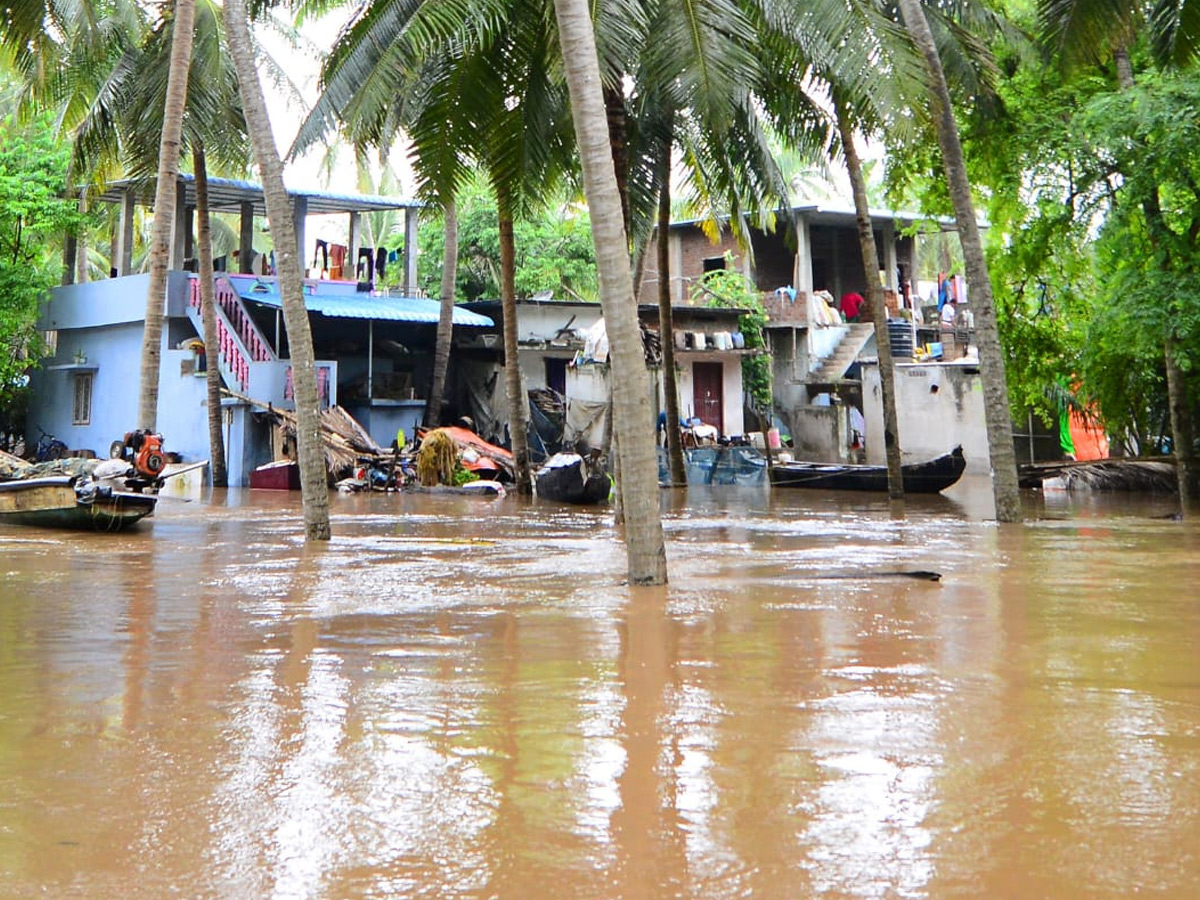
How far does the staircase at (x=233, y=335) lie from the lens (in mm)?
27094

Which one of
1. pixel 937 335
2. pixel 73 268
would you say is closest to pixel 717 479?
pixel 937 335

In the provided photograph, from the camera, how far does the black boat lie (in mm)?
21734

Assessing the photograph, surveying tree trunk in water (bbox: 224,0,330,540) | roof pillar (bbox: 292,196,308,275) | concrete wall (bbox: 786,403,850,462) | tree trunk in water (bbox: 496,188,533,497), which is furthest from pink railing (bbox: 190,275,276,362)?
tree trunk in water (bbox: 224,0,330,540)

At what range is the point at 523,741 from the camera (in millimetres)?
4629

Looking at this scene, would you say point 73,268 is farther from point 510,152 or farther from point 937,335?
point 937,335

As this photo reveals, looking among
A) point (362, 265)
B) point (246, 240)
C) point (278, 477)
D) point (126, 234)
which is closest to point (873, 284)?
point (278, 477)

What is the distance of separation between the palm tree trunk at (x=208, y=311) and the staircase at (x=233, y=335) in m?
1.25

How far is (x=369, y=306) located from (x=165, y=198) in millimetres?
11863

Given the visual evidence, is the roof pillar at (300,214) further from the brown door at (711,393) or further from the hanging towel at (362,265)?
the brown door at (711,393)

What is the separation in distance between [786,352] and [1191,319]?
19.3 meters

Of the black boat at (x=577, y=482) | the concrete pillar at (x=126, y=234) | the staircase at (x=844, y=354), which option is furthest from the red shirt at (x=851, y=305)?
the concrete pillar at (x=126, y=234)

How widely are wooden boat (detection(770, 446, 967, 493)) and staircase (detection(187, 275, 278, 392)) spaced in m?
12.0

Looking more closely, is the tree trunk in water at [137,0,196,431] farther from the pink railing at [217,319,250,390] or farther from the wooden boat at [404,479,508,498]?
the pink railing at [217,319,250,390]

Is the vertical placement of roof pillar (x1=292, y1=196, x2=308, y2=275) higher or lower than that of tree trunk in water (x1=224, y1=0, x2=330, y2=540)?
higher
